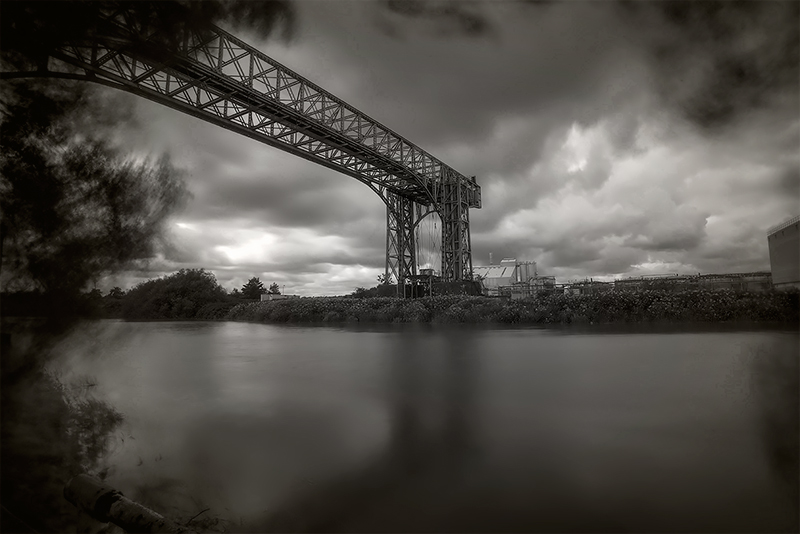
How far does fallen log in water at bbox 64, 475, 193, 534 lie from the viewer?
7.01 ft

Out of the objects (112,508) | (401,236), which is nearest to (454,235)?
(401,236)

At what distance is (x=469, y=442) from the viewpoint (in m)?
3.01

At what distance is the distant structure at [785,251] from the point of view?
12.7ft

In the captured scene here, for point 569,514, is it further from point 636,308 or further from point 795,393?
point 636,308

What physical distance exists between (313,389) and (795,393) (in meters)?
5.34

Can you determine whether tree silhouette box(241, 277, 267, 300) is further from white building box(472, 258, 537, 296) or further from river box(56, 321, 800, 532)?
river box(56, 321, 800, 532)

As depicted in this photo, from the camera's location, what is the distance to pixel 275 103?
12625mm

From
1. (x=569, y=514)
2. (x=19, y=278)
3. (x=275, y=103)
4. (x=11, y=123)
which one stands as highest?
(x=275, y=103)

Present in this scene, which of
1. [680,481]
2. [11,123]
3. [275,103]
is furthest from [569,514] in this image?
[275,103]

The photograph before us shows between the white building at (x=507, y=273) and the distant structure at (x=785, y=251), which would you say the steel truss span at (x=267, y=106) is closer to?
the distant structure at (x=785, y=251)

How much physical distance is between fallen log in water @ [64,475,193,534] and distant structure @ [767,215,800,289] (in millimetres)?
5344

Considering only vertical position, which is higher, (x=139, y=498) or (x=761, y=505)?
(x=761, y=505)

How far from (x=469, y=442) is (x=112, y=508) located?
240 cm

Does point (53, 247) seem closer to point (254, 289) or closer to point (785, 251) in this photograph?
point (785, 251)
